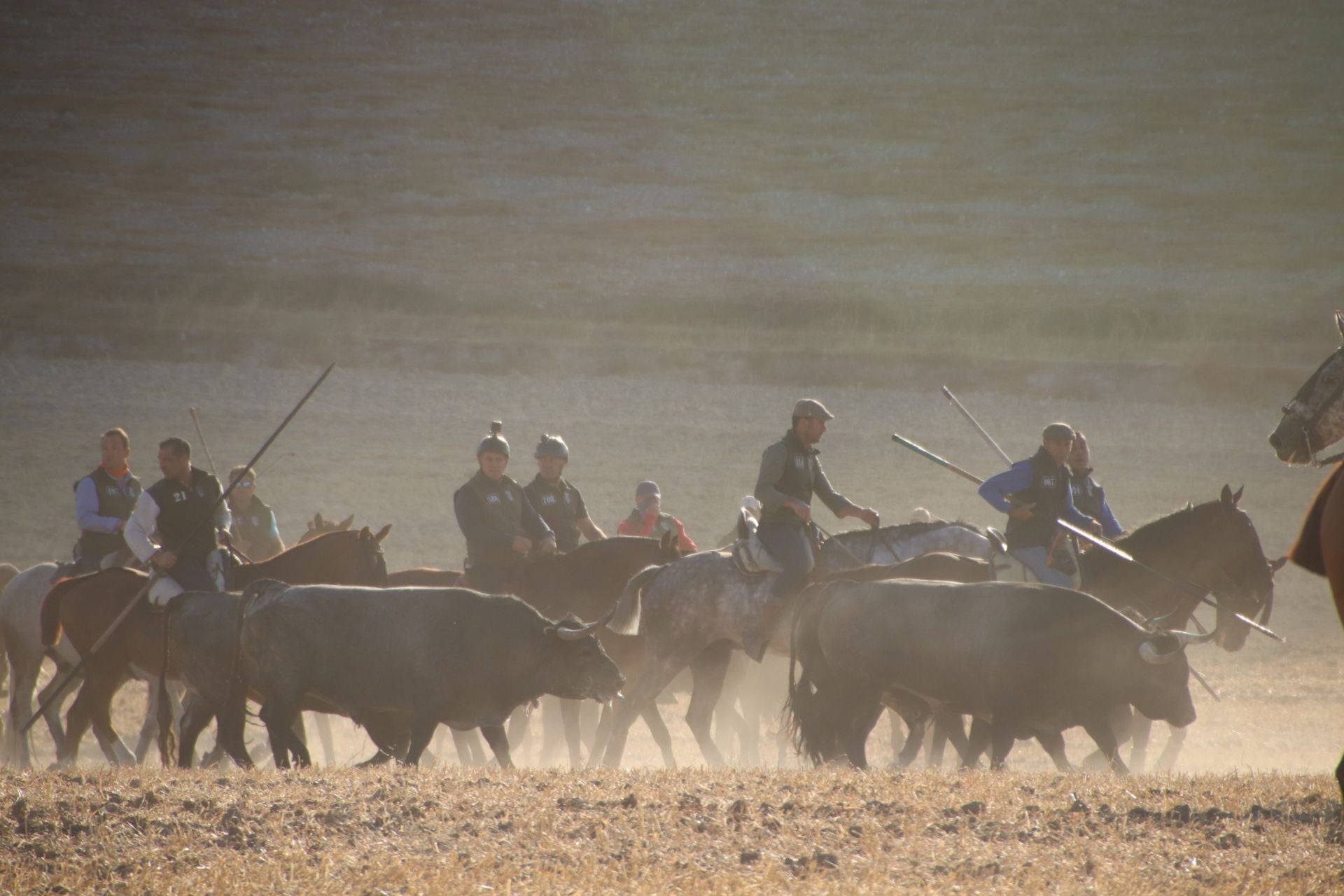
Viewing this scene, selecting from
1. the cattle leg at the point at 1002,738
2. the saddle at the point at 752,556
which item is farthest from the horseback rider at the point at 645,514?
the cattle leg at the point at 1002,738

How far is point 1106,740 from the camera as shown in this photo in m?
10.3

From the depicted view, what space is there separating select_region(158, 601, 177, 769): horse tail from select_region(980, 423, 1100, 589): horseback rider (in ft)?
21.3

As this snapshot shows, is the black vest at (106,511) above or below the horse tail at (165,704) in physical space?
above

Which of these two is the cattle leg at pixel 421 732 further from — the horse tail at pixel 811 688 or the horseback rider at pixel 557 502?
the horseback rider at pixel 557 502

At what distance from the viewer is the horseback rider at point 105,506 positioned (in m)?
13.7

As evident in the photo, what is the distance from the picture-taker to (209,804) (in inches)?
300

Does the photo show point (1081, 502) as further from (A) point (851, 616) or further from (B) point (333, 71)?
(B) point (333, 71)

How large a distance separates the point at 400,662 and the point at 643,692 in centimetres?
308

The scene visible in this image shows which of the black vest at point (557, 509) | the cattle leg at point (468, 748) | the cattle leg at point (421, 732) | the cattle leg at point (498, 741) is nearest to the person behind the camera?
the cattle leg at point (421, 732)

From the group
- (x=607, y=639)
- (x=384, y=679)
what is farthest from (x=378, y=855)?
(x=607, y=639)

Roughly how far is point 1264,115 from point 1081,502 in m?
53.4

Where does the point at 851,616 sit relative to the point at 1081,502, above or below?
below

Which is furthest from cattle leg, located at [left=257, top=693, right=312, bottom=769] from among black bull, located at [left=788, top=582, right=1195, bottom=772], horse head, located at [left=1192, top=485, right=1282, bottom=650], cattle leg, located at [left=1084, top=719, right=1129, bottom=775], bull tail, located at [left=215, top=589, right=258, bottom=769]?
horse head, located at [left=1192, top=485, right=1282, bottom=650]

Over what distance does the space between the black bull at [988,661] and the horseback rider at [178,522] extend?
490cm
